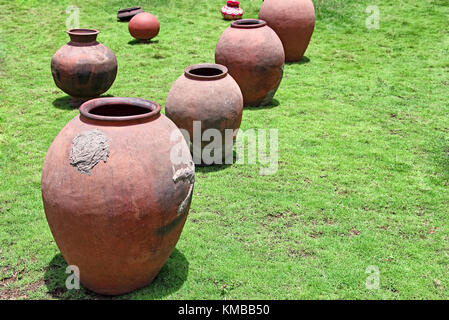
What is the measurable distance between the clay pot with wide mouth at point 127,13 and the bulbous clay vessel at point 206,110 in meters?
9.42

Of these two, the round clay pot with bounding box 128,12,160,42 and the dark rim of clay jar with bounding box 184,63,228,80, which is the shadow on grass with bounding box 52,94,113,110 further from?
the round clay pot with bounding box 128,12,160,42

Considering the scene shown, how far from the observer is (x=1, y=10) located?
16641mm

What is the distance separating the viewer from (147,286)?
15.3 ft

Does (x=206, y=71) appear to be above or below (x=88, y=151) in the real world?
below

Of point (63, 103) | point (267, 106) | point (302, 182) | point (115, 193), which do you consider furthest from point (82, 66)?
point (115, 193)

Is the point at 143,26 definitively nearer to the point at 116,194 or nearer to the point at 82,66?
the point at 82,66

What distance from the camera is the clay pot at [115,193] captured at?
391cm

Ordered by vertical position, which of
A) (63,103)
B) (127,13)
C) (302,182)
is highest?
(127,13)

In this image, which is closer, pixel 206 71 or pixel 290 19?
pixel 206 71

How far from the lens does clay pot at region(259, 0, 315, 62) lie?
11898 mm

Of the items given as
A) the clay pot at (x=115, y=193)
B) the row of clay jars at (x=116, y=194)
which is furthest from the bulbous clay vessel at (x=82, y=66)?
the clay pot at (x=115, y=193)

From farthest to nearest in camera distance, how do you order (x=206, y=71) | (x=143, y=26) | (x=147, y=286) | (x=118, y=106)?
(x=143, y=26) → (x=206, y=71) → (x=118, y=106) → (x=147, y=286)

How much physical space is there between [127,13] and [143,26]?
239 centimetres

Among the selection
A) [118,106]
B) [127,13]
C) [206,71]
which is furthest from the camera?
[127,13]
